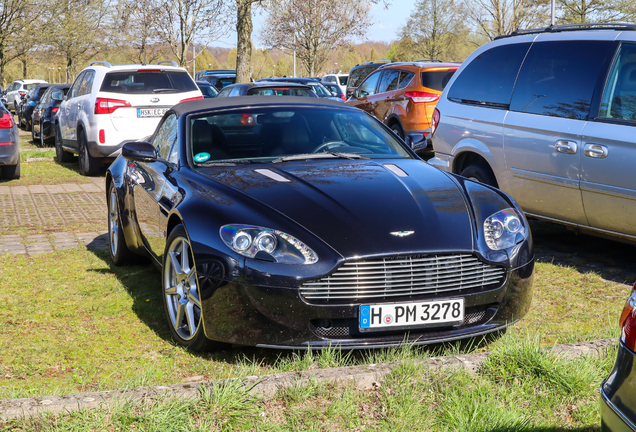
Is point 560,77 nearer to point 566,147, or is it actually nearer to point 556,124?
point 556,124

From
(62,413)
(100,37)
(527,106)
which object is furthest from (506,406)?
(100,37)

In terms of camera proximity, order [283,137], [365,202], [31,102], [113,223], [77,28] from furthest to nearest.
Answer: [77,28], [31,102], [113,223], [283,137], [365,202]

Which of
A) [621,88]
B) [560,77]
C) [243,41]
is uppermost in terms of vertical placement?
[243,41]

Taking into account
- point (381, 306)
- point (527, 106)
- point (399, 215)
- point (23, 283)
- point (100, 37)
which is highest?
point (100, 37)

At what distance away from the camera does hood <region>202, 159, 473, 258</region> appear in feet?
11.6

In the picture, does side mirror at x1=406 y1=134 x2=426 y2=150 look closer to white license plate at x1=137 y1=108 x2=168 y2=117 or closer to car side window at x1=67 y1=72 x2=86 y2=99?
white license plate at x1=137 y1=108 x2=168 y2=117

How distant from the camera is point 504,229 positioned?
3924 millimetres

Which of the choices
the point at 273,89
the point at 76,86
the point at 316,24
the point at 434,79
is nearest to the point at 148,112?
the point at 76,86

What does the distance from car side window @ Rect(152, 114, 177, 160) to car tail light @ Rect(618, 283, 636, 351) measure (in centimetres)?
355

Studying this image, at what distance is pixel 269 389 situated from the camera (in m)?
2.99

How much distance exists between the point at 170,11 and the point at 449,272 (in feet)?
138

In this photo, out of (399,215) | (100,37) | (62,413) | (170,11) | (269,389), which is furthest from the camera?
(100,37)

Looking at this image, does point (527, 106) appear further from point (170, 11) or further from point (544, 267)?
point (170, 11)

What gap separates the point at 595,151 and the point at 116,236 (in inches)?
153
